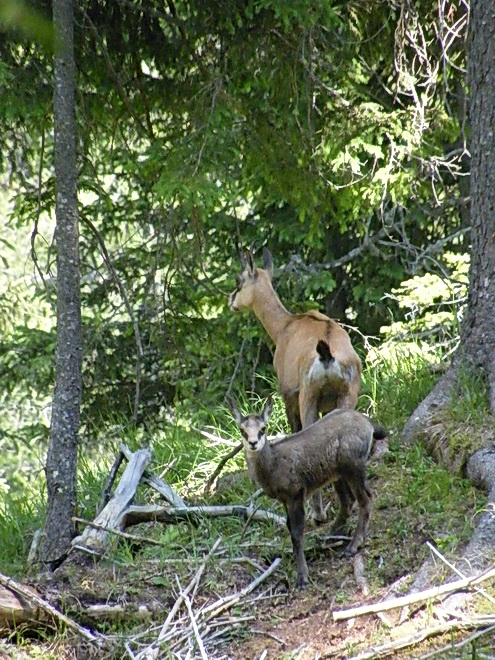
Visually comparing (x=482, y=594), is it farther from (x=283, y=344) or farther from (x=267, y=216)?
(x=267, y=216)

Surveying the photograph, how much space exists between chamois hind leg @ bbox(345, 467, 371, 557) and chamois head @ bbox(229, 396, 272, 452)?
2.35 ft

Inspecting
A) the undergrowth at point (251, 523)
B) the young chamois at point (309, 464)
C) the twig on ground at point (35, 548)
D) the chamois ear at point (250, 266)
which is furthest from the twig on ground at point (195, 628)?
the chamois ear at point (250, 266)

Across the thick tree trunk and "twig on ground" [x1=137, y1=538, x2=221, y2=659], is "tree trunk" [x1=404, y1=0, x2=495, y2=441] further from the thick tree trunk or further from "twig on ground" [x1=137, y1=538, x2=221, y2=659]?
"twig on ground" [x1=137, y1=538, x2=221, y2=659]

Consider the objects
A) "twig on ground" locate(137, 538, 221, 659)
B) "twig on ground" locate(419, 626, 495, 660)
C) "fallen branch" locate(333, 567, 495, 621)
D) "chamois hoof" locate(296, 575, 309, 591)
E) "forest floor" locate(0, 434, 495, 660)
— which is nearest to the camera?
"twig on ground" locate(419, 626, 495, 660)

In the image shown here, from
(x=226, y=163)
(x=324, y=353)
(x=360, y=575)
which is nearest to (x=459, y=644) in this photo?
(x=360, y=575)

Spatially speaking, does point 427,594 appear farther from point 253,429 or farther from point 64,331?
point 64,331

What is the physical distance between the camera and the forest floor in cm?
545

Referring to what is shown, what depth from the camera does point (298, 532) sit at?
20.9 feet

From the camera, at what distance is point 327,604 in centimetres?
597

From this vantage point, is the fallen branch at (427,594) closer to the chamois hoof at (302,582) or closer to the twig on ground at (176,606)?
the chamois hoof at (302,582)

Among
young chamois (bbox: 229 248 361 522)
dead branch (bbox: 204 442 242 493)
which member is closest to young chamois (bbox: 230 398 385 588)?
young chamois (bbox: 229 248 361 522)

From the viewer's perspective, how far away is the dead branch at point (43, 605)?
5.77 metres

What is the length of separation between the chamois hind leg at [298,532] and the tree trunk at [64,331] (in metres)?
1.74

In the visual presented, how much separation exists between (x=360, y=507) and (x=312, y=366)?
1.35 meters
